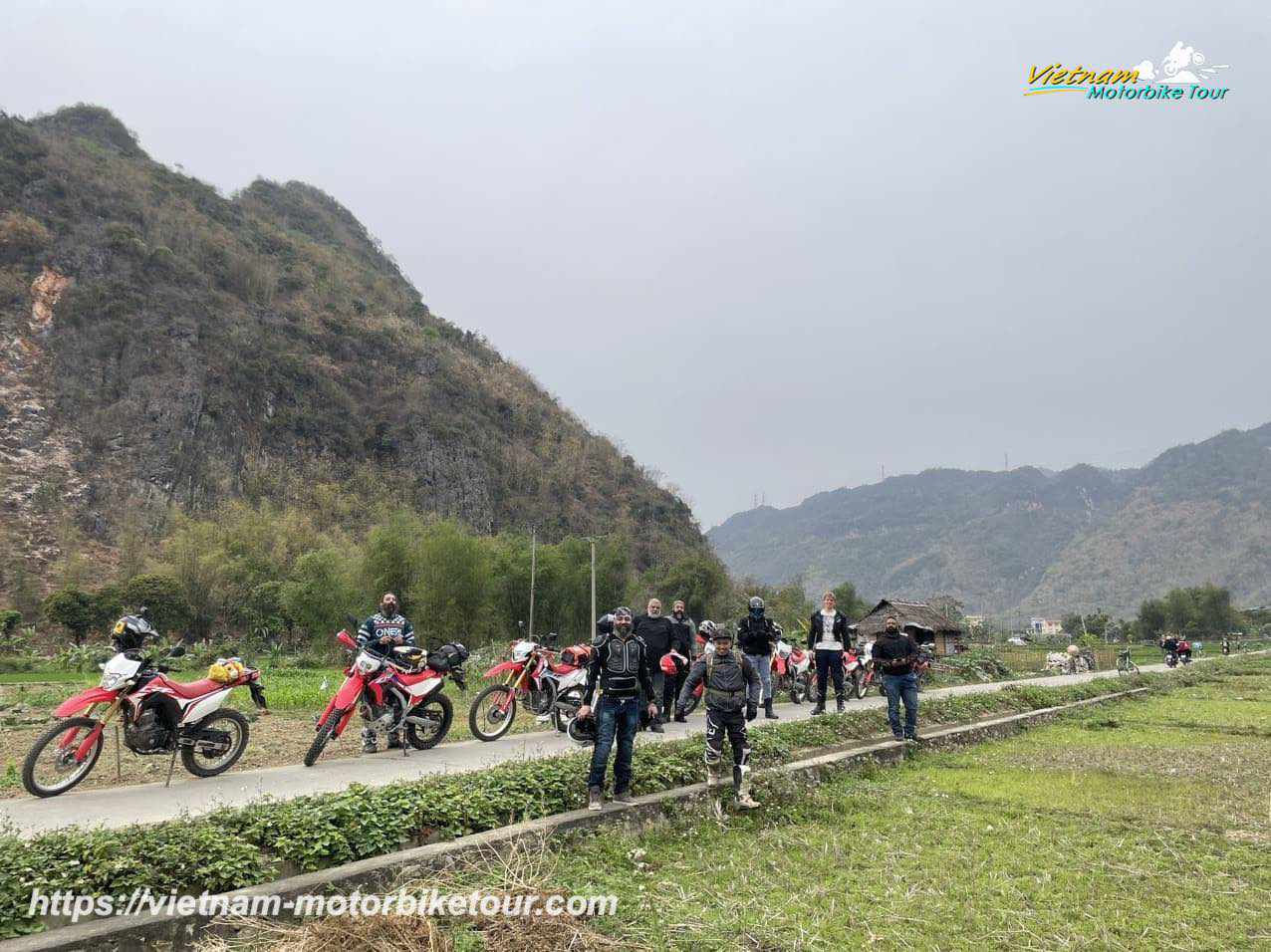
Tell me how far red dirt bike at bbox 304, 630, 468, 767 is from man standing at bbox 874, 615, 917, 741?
4.84 metres

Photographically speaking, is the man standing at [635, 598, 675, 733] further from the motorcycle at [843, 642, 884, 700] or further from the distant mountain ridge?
the distant mountain ridge

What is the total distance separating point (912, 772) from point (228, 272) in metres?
76.7

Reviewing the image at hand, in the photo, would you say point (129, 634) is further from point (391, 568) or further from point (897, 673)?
point (391, 568)

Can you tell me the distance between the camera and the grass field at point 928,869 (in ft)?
12.2

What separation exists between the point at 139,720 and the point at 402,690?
2.35 metres

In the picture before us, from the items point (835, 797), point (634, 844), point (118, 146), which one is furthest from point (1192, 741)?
point (118, 146)

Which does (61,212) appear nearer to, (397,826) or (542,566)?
(542,566)

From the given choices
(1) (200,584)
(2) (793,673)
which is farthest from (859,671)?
(1) (200,584)

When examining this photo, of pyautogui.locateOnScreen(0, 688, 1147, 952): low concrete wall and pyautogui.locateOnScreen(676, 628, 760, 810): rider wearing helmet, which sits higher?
pyautogui.locateOnScreen(676, 628, 760, 810): rider wearing helmet

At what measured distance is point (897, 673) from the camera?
8.91 metres

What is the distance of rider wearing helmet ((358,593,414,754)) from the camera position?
26.2ft

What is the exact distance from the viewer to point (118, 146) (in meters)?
83.7

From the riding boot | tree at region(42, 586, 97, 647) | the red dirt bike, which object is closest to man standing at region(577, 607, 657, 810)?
the riding boot

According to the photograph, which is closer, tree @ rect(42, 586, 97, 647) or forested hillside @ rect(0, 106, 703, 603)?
tree @ rect(42, 586, 97, 647)
